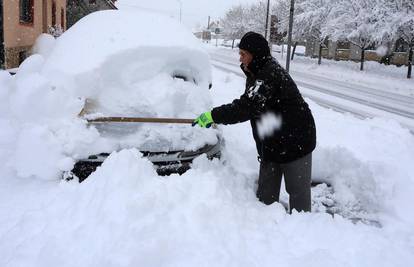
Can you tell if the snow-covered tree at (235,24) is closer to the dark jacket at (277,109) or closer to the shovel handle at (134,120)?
the shovel handle at (134,120)

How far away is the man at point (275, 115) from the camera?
3072 millimetres

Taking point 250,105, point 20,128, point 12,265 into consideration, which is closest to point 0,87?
point 20,128

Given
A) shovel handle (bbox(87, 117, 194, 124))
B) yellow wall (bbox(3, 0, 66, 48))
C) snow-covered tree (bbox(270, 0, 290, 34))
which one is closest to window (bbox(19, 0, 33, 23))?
yellow wall (bbox(3, 0, 66, 48))

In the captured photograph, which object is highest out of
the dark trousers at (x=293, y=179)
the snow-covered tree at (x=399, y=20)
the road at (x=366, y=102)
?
the snow-covered tree at (x=399, y=20)

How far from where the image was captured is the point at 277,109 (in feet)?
10.3

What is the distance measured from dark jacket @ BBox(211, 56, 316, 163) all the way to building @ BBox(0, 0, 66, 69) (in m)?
5.55

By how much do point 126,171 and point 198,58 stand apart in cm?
140

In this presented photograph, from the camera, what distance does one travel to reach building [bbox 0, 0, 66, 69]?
9.01 metres

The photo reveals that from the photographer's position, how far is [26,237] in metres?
2.71

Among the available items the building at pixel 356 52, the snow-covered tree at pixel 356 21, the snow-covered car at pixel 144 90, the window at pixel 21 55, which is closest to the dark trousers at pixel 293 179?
the snow-covered car at pixel 144 90

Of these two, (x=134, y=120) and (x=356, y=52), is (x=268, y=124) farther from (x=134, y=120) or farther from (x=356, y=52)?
(x=356, y=52)

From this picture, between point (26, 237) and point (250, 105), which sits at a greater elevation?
point (250, 105)

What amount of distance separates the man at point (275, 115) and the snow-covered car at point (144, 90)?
394mm

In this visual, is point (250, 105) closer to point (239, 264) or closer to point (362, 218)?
point (239, 264)
